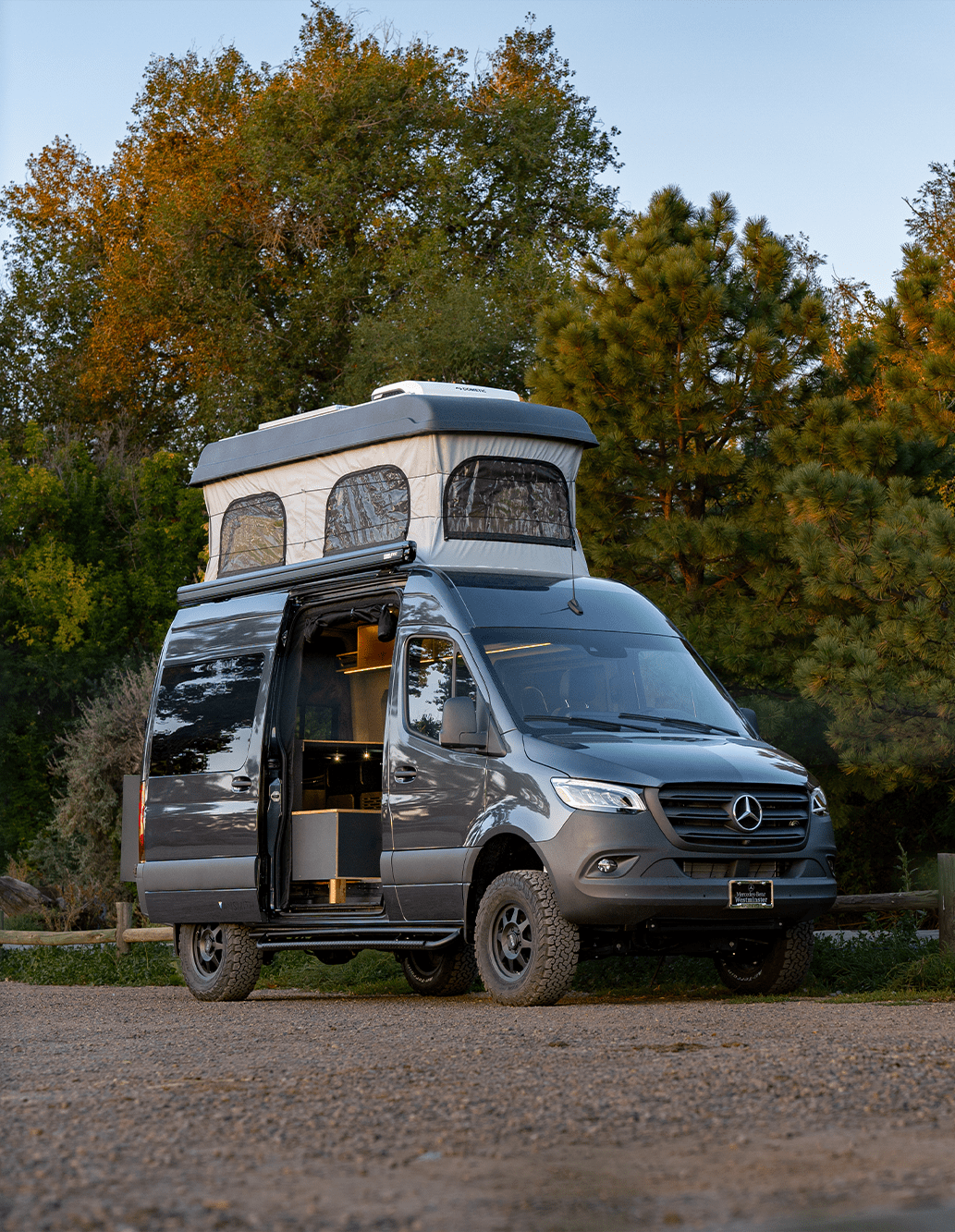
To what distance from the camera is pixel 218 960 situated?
12750mm

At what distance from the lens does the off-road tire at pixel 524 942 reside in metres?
9.73

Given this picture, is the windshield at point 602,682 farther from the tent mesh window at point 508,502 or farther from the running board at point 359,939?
the running board at point 359,939

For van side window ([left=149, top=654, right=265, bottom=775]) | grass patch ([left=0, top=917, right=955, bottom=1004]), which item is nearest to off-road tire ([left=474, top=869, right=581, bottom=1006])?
grass patch ([left=0, top=917, right=955, bottom=1004])

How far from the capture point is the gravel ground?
408 centimetres

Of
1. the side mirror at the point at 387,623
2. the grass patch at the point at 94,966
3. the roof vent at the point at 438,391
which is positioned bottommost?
the grass patch at the point at 94,966

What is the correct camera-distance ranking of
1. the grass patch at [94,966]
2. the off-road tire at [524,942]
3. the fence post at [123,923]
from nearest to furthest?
1. the off-road tire at [524,942]
2. the grass patch at [94,966]
3. the fence post at [123,923]

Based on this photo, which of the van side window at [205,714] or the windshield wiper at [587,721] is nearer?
the windshield wiper at [587,721]

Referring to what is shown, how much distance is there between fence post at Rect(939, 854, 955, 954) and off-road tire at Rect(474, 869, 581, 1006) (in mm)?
2974

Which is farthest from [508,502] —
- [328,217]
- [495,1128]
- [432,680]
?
[328,217]

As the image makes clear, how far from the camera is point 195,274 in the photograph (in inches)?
1353

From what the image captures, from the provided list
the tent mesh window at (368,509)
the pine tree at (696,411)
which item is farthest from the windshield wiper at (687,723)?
the pine tree at (696,411)

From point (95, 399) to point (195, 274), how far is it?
5.74m

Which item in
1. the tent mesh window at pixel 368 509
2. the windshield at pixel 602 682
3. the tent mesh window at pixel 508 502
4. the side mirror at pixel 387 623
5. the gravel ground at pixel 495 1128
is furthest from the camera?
the tent mesh window at pixel 368 509

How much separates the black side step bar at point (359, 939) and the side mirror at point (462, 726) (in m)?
1.22
